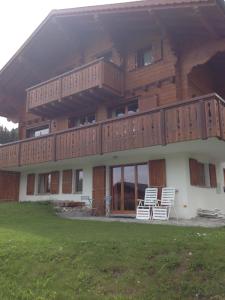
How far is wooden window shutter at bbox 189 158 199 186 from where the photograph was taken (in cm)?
1291

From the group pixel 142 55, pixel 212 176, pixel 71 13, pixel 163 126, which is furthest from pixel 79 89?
pixel 212 176

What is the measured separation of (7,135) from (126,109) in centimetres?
2173

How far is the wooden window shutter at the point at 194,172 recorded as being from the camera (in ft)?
42.3

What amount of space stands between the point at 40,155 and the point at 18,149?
1867 mm

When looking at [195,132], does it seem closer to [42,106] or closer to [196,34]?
[196,34]

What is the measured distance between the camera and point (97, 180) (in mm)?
15430

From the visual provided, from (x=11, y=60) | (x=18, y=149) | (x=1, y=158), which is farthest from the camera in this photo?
(x=11, y=60)

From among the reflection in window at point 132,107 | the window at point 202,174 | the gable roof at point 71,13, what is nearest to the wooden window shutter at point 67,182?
the reflection in window at point 132,107

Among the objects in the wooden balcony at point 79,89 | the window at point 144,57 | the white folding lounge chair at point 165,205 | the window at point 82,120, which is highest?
the window at point 144,57

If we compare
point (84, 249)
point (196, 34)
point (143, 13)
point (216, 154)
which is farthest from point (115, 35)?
point (84, 249)

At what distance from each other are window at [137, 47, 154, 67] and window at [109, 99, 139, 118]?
5.73 feet

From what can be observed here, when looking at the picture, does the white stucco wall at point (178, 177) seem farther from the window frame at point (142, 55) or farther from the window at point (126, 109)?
the window frame at point (142, 55)

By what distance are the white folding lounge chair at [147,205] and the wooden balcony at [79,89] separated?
4.86m

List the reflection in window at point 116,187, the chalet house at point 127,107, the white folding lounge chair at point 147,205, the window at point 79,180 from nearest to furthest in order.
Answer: the chalet house at point 127,107
the white folding lounge chair at point 147,205
the reflection in window at point 116,187
the window at point 79,180
